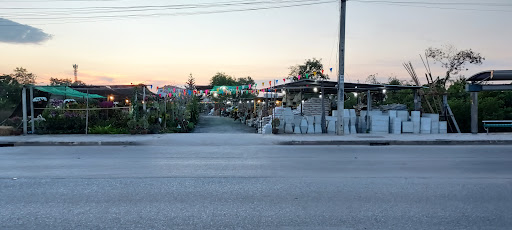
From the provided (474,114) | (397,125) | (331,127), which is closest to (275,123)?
(331,127)

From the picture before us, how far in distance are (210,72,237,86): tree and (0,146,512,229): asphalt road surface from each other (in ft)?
201

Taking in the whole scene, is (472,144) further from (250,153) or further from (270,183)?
(270,183)

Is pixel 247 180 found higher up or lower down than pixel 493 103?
lower down

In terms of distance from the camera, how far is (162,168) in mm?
8641

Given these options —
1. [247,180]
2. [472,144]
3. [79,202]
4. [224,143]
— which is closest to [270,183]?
[247,180]

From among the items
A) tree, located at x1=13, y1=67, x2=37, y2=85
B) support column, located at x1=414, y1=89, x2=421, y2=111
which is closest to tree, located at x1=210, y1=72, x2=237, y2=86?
tree, located at x1=13, y1=67, x2=37, y2=85

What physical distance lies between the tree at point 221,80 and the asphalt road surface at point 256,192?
61.3 m

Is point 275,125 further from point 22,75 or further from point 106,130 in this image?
point 22,75

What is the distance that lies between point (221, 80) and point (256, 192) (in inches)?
2686

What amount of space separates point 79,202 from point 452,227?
5.67 m

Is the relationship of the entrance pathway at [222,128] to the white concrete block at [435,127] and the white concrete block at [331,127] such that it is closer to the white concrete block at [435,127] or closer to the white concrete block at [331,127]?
the white concrete block at [331,127]

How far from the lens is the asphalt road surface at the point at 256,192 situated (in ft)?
15.6

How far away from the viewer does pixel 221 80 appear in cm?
7344

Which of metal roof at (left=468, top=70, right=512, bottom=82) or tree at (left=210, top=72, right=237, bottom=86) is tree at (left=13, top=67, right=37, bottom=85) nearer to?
tree at (left=210, top=72, right=237, bottom=86)
